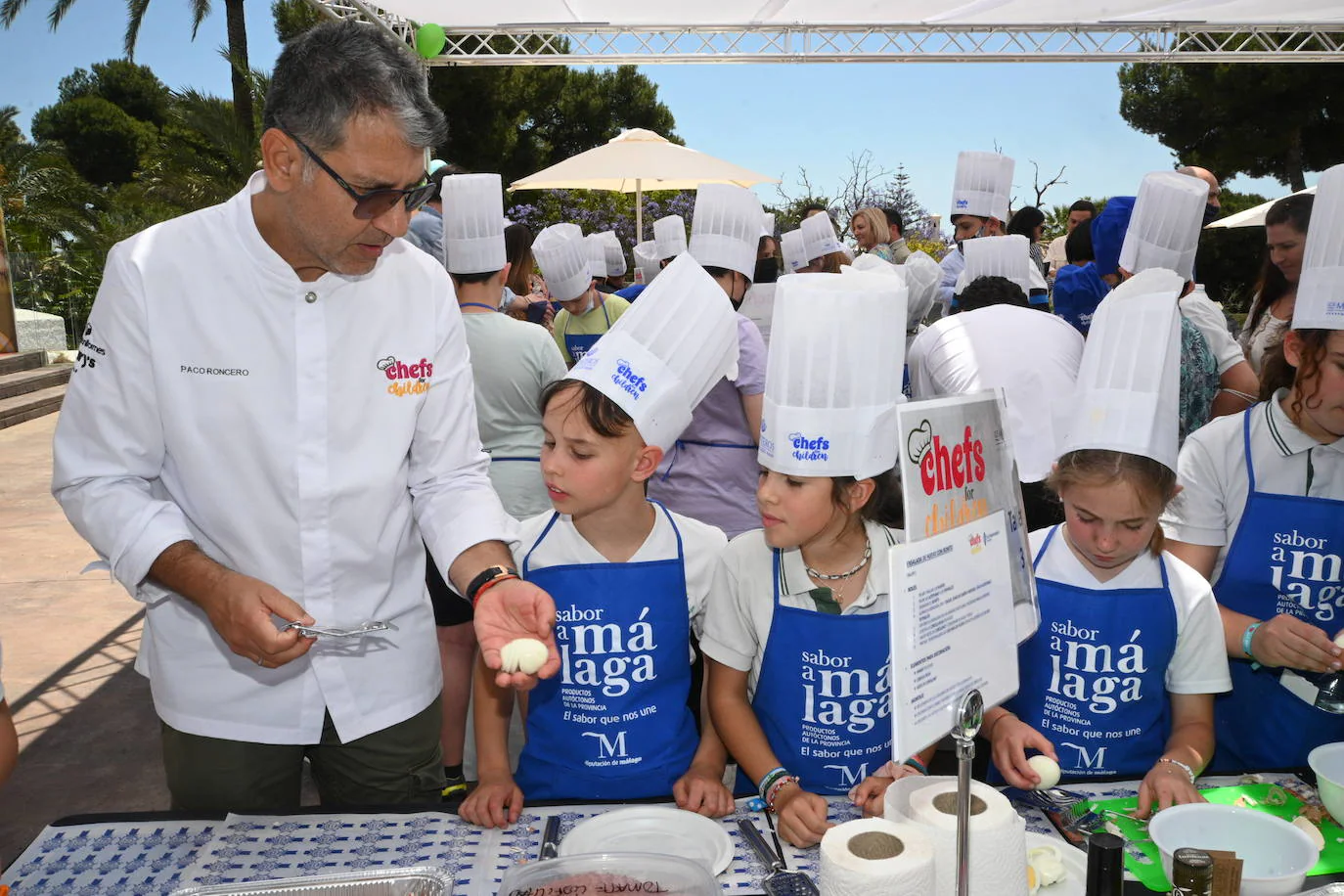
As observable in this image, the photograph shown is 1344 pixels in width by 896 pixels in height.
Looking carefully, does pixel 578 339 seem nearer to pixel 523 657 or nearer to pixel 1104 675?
pixel 1104 675

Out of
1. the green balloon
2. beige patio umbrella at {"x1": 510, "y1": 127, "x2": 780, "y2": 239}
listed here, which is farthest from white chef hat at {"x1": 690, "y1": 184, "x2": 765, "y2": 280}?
the green balloon

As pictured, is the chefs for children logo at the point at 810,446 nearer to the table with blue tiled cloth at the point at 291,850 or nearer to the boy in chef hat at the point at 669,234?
the table with blue tiled cloth at the point at 291,850

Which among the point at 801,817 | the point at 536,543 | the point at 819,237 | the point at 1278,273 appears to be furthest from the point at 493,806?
the point at 819,237

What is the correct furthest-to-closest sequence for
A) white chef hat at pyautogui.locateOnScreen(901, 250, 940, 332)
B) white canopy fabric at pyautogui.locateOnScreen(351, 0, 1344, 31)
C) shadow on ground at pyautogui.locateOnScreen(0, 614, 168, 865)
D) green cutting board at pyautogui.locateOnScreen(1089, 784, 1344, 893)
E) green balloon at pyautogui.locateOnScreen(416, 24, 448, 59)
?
green balloon at pyautogui.locateOnScreen(416, 24, 448, 59) → white canopy fabric at pyautogui.locateOnScreen(351, 0, 1344, 31) → white chef hat at pyautogui.locateOnScreen(901, 250, 940, 332) → shadow on ground at pyautogui.locateOnScreen(0, 614, 168, 865) → green cutting board at pyautogui.locateOnScreen(1089, 784, 1344, 893)

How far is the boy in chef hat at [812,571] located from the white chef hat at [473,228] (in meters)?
1.93

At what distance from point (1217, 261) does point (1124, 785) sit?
18774mm

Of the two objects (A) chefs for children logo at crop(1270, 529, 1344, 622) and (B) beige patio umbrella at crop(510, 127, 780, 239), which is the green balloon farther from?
(A) chefs for children logo at crop(1270, 529, 1344, 622)

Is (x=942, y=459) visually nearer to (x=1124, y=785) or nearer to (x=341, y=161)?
(x=1124, y=785)

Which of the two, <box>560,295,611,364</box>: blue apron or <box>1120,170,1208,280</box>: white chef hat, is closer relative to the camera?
<box>1120,170,1208,280</box>: white chef hat

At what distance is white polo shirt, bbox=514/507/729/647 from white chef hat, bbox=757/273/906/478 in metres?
0.48

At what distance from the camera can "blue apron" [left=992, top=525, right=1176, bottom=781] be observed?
6.14ft

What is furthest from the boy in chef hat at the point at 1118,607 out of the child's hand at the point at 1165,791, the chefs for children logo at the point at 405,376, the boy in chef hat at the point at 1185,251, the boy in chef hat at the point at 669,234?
the boy in chef hat at the point at 669,234

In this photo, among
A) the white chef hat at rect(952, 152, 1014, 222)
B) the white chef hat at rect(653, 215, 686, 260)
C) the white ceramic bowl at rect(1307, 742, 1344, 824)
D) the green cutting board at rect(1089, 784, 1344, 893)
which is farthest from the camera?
the white chef hat at rect(653, 215, 686, 260)

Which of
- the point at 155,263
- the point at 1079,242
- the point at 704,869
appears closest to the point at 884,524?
the point at 704,869
